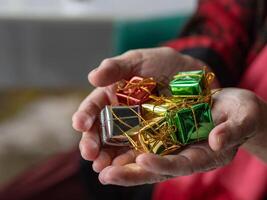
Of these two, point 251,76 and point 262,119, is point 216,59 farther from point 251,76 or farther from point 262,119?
point 262,119

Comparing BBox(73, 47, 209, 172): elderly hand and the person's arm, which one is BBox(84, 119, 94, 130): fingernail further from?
the person's arm

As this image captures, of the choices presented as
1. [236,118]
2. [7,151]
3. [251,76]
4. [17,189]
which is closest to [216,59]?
[251,76]

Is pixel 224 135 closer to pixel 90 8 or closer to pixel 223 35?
pixel 223 35

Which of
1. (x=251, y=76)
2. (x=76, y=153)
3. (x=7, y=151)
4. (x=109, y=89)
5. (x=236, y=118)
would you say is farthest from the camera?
(x=7, y=151)

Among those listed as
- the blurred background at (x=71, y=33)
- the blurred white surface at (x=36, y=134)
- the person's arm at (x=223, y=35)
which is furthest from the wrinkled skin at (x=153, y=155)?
the blurred white surface at (x=36, y=134)

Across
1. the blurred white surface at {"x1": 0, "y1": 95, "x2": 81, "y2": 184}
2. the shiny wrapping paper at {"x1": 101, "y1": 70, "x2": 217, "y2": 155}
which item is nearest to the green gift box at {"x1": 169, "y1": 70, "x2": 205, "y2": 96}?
the shiny wrapping paper at {"x1": 101, "y1": 70, "x2": 217, "y2": 155}

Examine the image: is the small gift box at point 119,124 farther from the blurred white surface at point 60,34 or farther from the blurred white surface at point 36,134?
the blurred white surface at point 36,134

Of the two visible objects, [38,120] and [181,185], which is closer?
[181,185]
